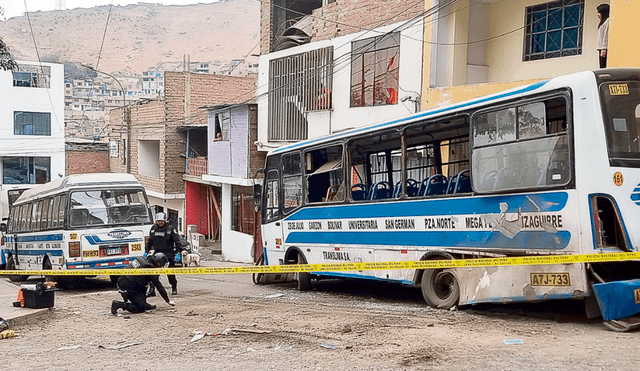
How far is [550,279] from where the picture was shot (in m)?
7.93

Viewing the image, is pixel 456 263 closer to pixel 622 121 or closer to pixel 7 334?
pixel 622 121

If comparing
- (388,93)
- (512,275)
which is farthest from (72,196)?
(512,275)

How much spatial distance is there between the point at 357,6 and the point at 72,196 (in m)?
9.96

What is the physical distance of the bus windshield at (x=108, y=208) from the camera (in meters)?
15.9

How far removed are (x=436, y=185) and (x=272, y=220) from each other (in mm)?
5260

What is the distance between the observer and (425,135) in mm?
10469

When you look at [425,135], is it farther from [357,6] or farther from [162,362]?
[357,6]

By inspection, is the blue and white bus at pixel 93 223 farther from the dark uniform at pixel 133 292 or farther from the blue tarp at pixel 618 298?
the blue tarp at pixel 618 298

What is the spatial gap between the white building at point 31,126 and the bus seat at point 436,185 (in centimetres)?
3920

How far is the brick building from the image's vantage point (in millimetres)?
33875

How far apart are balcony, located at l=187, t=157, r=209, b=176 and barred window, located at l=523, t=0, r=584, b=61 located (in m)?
17.8

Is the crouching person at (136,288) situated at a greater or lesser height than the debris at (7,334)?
greater

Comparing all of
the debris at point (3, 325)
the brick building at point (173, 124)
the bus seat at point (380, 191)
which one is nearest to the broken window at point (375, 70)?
the bus seat at point (380, 191)

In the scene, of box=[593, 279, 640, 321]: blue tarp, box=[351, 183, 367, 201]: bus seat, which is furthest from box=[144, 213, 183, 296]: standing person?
box=[593, 279, 640, 321]: blue tarp
